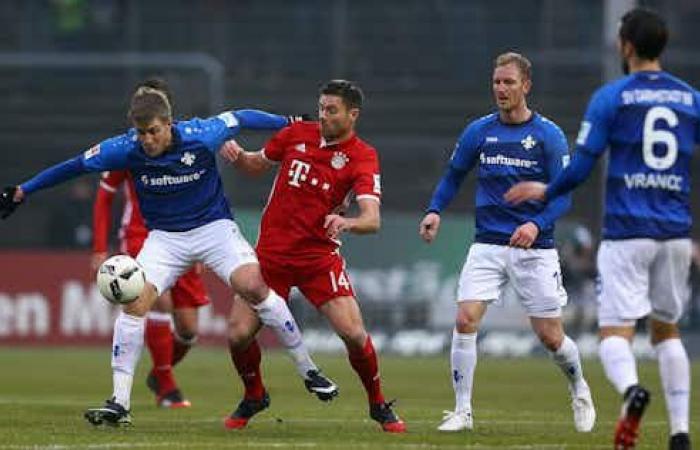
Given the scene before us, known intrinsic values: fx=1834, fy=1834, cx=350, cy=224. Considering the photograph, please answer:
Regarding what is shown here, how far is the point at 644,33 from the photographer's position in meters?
9.41

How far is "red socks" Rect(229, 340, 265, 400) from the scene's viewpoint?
39.3 ft

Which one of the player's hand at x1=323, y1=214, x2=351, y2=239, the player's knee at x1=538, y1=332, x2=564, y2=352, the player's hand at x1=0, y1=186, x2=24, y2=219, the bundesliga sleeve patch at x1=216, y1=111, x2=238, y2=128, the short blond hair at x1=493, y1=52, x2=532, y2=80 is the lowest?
the player's knee at x1=538, y1=332, x2=564, y2=352

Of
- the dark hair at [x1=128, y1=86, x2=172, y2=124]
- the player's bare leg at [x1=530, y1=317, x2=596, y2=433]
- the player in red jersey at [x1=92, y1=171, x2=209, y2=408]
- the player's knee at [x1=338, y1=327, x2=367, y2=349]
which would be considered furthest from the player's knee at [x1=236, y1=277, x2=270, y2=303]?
the player in red jersey at [x1=92, y1=171, x2=209, y2=408]

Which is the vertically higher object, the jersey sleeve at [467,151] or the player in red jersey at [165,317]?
the jersey sleeve at [467,151]

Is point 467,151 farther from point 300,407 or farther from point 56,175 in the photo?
point 300,407

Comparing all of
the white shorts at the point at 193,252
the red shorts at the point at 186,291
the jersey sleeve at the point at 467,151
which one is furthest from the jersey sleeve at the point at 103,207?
the jersey sleeve at the point at 467,151

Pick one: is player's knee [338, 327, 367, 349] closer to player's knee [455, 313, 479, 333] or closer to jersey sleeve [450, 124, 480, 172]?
player's knee [455, 313, 479, 333]

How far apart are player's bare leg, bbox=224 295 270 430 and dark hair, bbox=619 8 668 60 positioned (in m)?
3.47

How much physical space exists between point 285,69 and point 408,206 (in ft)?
11.5

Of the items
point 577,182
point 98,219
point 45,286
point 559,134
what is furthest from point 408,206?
point 577,182

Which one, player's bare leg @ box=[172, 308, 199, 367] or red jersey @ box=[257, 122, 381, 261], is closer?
red jersey @ box=[257, 122, 381, 261]

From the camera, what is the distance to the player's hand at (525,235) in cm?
1149

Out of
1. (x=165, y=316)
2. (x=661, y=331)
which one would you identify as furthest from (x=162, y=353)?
(x=661, y=331)

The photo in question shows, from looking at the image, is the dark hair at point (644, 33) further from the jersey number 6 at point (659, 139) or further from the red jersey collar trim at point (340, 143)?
the red jersey collar trim at point (340, 143)
